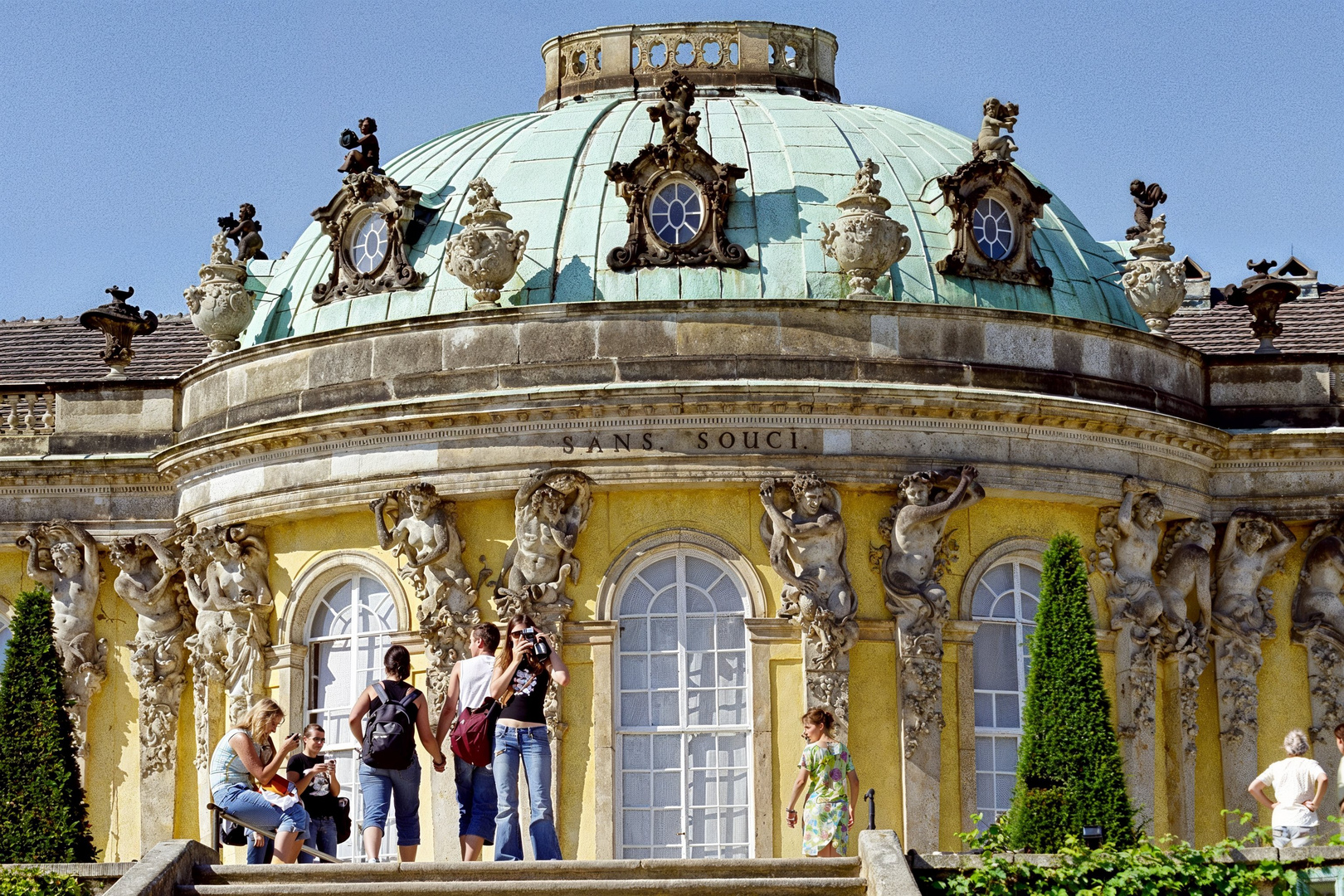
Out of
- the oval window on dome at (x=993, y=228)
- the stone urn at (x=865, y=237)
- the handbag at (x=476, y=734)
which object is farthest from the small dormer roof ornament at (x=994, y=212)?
the handbag at (x=476, y=734)

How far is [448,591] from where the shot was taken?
94.1 ft

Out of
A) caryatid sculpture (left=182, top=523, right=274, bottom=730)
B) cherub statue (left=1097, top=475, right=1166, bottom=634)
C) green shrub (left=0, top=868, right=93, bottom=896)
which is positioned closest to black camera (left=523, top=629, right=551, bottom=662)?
green shrub (left=0, top=868, right=93, bottom=896)

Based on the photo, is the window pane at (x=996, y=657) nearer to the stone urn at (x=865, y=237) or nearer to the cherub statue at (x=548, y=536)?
the stone urn at (x=865, y=237)

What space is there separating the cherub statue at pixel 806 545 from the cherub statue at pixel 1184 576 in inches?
174

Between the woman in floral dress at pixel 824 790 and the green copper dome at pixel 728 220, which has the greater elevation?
the green copper dome at pixel 728 220

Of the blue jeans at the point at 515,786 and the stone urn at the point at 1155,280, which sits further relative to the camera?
the stone urn at the point at 1155,280

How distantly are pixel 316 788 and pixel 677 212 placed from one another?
1036 cm

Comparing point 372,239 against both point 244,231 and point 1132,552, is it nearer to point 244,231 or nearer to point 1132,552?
point 244,231

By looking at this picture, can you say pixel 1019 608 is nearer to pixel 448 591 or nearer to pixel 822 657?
pixel 822 657

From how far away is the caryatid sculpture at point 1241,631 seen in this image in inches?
1214

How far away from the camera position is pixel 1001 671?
29344mm

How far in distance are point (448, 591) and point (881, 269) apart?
6309 millimetres

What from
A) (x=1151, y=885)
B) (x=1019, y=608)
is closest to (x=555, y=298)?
(x=1019, y=608)

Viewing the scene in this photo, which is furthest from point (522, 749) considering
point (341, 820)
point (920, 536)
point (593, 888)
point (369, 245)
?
point (369, 245)
